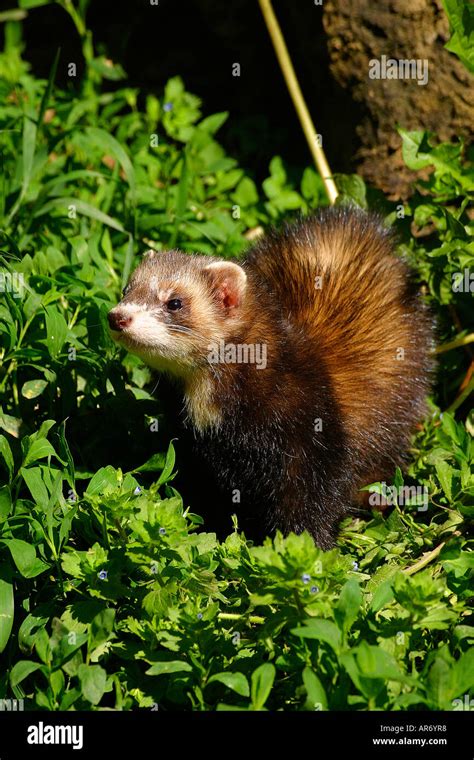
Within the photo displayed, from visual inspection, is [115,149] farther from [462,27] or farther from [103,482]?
[103,482]

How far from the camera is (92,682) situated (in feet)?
10.5

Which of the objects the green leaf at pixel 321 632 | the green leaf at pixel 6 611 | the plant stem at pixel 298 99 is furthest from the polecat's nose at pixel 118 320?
the plant stem at pixel 298 99

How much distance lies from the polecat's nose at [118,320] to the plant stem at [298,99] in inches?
86.4

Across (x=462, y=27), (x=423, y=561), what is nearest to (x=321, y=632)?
(x=423, y=561)

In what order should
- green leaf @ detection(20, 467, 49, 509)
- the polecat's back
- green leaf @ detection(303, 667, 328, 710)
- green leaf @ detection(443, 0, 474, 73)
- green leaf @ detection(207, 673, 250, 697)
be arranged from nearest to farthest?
green leaf @ detection(303, 667, 328, 710), green leaf @ detection(207, 673, 250, 697), green leaf @ detection(20, 467, 49, 509), green leaf @ detection(443, 0, 474, 73), the polecat's back

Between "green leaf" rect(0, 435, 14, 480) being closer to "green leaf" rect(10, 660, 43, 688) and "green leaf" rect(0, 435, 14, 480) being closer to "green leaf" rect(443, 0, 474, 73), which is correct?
"green leaf" rect(10, 660, 43, 688)

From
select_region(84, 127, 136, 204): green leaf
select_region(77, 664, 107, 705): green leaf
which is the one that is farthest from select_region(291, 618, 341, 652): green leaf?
select_region(84, 127, 136, 204): green leaf

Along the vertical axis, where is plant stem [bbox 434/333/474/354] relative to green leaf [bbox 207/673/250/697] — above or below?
above

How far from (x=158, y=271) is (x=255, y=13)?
3158 mm

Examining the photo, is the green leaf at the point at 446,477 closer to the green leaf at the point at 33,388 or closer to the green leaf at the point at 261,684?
the green leaf at the point at 261,684

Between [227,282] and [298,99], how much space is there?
218 cm

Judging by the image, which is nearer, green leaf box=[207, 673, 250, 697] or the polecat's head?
green leaf box=[207, 673, 250, 697]

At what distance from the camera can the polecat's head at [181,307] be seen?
3928 millimetres

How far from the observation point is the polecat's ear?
13.5 ft
